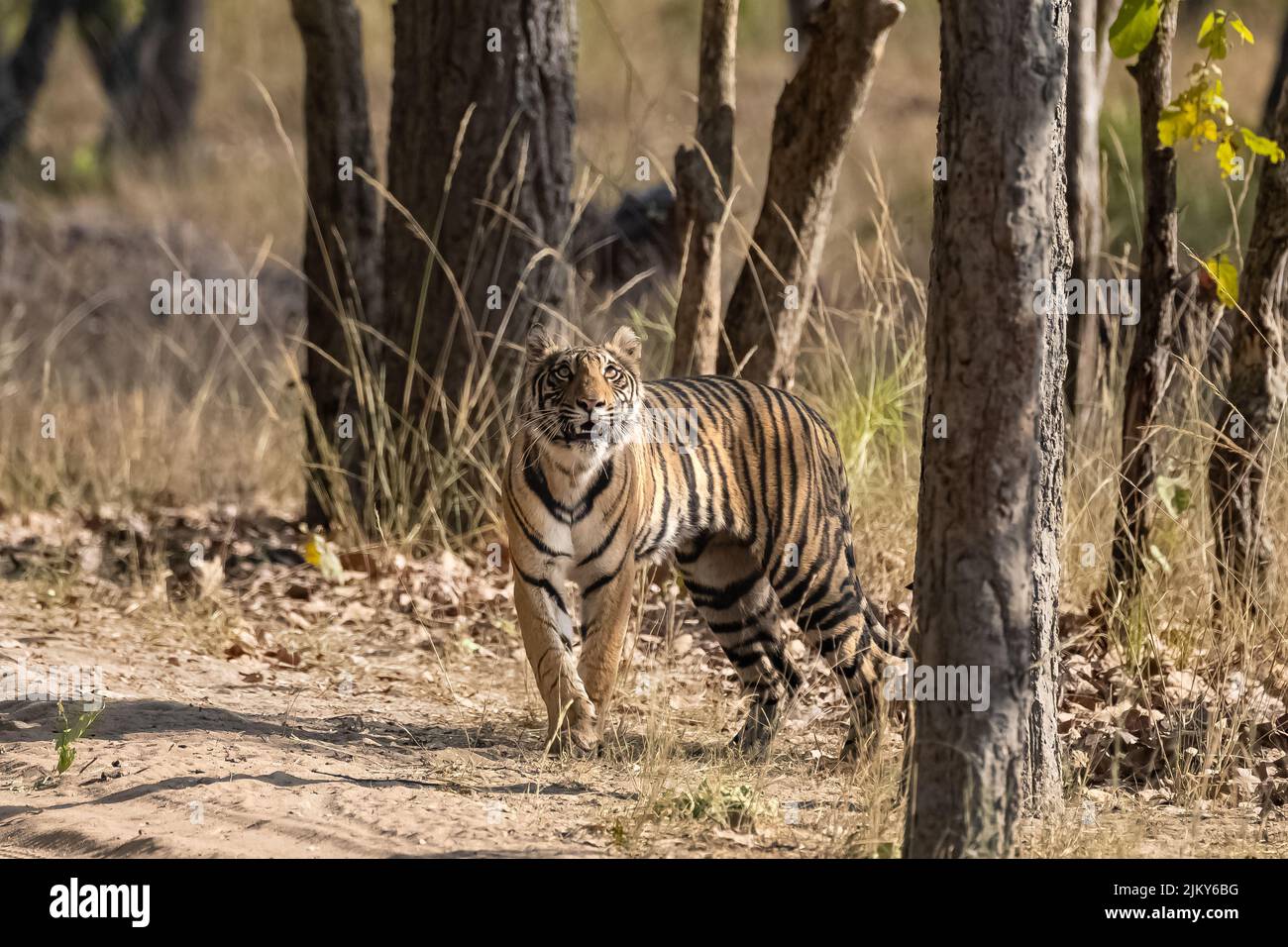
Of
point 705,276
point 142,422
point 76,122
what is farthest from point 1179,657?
point 76,122

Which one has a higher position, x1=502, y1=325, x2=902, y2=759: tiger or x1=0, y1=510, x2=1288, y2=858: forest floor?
x1=502, y1=325, x2=902, y2=759: tiger

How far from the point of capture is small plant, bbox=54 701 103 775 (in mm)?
4102

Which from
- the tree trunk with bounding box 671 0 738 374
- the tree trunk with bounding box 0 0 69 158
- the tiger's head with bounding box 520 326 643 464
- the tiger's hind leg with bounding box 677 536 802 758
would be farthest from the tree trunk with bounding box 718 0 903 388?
the tree trunk with bounding box 0 0 69 158

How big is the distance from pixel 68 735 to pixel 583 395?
173 cm

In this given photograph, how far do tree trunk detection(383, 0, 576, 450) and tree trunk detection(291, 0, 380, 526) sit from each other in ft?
1.14

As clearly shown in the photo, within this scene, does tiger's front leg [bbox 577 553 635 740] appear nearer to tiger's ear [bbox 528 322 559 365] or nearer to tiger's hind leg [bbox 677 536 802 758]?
tiger's hind leg [bbox 677 536 802 758]

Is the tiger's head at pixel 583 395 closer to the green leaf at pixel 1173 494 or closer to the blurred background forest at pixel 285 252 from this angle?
the blurred background forest at pixel 285 252

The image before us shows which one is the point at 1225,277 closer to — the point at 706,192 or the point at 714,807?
the point at 706,192

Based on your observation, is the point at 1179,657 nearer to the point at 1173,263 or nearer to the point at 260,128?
the point at 1173,263

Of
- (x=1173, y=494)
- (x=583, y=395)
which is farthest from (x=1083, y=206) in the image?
(x=583, y=395)

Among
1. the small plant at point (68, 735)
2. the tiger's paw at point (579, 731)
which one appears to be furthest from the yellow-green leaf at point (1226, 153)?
the small plant at point (68, 735)

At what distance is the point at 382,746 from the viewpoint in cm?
455

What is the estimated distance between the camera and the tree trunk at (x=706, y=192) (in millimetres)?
5805

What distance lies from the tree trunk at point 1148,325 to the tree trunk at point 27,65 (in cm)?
1293
